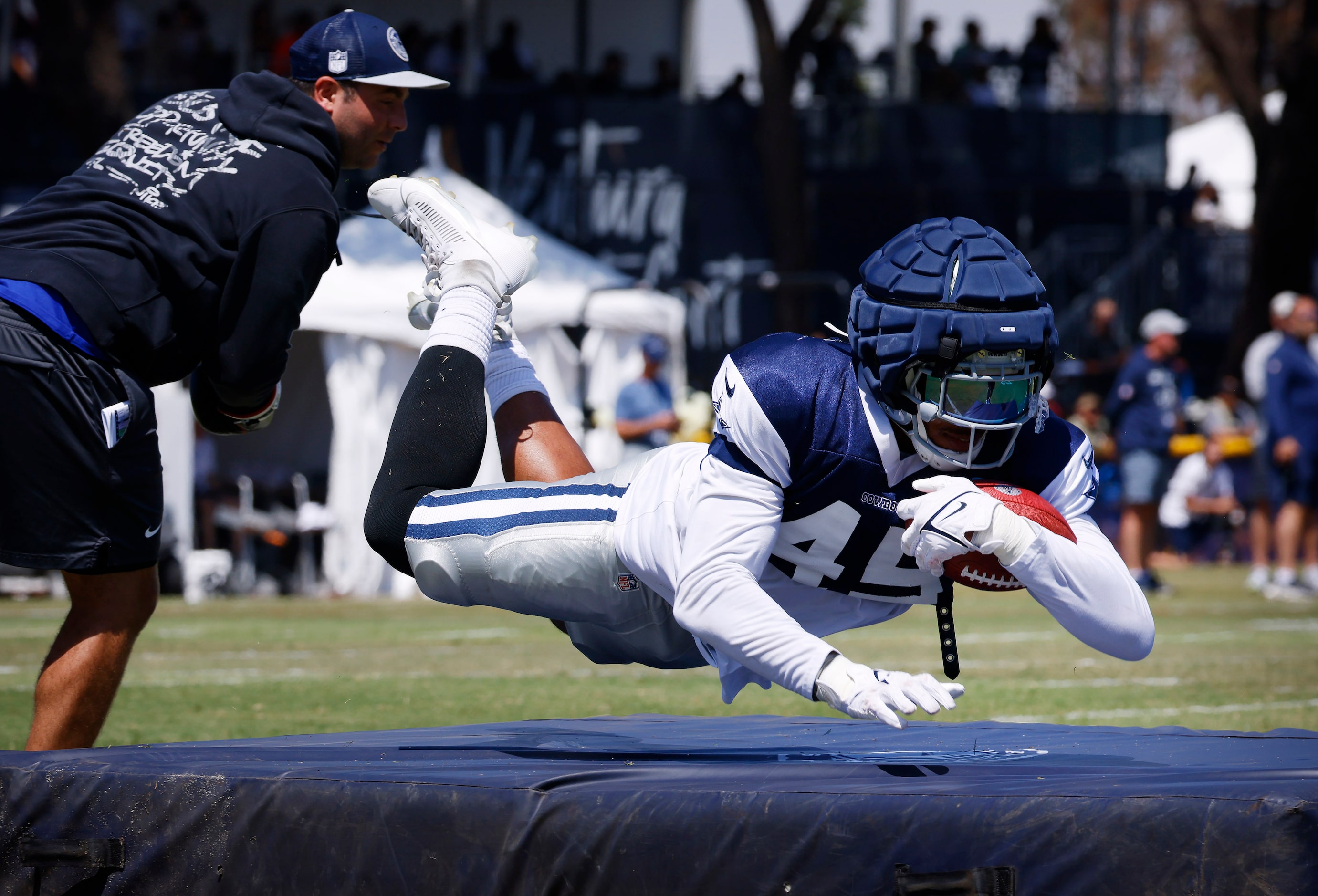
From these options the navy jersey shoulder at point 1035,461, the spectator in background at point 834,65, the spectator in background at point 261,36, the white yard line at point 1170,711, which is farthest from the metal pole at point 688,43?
the navy jersey shoulder at point 1035,461

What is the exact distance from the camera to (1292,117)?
16500 mm

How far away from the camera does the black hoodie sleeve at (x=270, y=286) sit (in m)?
3.37

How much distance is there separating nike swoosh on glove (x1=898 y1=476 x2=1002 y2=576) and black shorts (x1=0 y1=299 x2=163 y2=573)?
1.61 m

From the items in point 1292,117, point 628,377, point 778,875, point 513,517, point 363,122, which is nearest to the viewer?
point 778,875

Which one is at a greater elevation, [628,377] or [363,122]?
[363,122]

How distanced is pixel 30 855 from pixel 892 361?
183 centimetres

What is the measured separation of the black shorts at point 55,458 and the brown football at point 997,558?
1.69 metres

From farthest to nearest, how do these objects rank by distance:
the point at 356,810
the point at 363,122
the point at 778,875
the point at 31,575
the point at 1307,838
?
the point at 31,575 < the point at 363,122 < the point at 356,810 < the point at 778,875 < the point at 1307,838

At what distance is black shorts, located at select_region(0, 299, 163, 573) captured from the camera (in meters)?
3.17

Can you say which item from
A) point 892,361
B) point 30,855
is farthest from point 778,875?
point 30,855

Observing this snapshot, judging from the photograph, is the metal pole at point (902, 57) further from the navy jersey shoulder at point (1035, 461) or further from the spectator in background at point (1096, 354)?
the navy jersey shoulder at point (1035, 461)

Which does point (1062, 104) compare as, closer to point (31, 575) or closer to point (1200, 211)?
point (1200, 211)

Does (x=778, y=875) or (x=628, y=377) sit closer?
(x=778, y=875)

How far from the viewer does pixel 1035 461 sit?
3.18 meters
